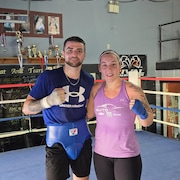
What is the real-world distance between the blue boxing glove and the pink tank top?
88 millimetres

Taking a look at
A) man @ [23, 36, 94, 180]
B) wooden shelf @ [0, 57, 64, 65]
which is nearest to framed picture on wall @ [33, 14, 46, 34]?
wooden shelf @ [0, 57, 64, 65]

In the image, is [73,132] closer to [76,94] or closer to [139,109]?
[76,94]

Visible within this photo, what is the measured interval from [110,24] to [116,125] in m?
4.39

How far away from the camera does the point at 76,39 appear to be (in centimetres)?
153

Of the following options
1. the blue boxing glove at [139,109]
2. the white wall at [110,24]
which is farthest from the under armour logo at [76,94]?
the white wall at [110,24]

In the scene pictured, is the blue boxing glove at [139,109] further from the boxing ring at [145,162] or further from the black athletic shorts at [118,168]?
the boxing ring at [145,162]

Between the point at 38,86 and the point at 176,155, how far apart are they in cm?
204

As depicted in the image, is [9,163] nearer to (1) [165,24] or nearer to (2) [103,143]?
(2) [103,143]

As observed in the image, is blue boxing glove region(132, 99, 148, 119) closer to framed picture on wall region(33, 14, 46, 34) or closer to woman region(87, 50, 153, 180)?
woman region(87, 50, 153, 180)

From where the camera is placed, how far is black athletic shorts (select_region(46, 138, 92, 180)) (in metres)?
1.50

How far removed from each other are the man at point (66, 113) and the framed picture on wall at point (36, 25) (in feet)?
10.5

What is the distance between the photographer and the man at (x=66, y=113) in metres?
1.51

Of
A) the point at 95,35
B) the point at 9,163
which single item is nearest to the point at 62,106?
the point at 9,163

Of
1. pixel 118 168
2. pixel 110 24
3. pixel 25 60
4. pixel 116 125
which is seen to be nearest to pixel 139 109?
pixel 116 125
